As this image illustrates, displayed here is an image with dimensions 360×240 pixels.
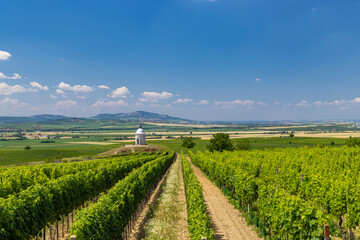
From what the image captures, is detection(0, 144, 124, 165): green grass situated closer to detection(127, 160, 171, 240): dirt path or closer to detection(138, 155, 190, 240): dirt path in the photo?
detection(127, 160, 171, 240): dirt path

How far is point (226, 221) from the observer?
17047mm

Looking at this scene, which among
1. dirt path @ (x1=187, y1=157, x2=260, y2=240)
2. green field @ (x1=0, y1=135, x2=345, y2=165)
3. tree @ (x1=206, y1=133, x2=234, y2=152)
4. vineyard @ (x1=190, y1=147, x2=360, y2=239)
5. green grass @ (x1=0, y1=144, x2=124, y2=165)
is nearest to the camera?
vineyard @ (x1=190, y1=147, x2=360, y2=239)

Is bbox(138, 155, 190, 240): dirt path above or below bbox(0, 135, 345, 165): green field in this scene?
above

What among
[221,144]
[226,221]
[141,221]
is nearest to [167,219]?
[141,221]

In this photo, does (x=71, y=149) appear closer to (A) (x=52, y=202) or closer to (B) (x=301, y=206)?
(A) (x=52, y=202)

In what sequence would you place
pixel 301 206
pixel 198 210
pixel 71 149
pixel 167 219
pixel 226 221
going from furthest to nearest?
pixel 71 149
pixel 167 219
pixel 226 221
pixel 198 210
pixel 301 206

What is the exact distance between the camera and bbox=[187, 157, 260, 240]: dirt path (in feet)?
48.0

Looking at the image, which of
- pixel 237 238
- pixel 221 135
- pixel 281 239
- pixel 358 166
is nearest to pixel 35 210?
pixel 237 238

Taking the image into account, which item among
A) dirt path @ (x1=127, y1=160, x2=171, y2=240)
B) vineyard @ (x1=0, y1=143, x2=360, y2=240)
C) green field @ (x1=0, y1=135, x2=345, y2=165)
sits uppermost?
vineyard @ (x1=0, y1=143, x2=360, y2=240)

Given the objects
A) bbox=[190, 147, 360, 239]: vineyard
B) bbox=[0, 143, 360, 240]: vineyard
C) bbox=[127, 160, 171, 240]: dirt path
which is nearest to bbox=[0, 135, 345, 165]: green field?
bbox=[127, 160, 171, 240]: dirt path

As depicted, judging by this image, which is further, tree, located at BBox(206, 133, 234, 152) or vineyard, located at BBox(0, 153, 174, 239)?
tree, located at BBox(206, 133, 234, 152)

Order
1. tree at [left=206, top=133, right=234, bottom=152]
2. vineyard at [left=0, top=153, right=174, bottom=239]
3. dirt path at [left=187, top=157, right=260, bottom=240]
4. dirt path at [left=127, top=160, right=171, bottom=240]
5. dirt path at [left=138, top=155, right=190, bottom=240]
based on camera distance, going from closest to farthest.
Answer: vineyard at [left=0, top=153, right=174, bottom=239] → dirt path at [left=187, top=157, right=260, bottom=240] → dirt path at [left=138, top=155, right=190, bottom=240] → dirt path at [left=127, top=160, right=171, bottom=240] → tree at [left=206, top=133, right=234, bottom=152]

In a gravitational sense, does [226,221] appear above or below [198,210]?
below

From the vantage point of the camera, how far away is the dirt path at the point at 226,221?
14633 millimetres
